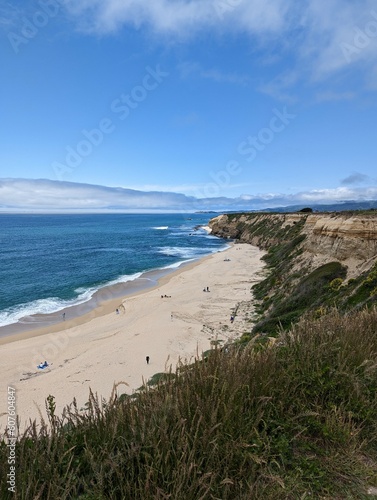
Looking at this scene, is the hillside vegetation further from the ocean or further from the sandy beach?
the ocean

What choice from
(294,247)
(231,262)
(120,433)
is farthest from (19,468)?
(231,262)

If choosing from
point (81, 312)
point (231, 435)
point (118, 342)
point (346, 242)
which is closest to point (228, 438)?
point (231, 435)

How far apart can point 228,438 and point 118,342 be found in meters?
18.6

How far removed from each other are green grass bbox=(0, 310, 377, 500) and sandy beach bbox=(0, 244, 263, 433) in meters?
5.42

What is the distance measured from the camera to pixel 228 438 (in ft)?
9.45

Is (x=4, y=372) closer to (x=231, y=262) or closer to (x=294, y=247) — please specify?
(x=294, y=247)

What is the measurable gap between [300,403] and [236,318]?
776 inches

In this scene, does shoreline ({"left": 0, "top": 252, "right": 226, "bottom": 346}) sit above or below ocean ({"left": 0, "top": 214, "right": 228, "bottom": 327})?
below

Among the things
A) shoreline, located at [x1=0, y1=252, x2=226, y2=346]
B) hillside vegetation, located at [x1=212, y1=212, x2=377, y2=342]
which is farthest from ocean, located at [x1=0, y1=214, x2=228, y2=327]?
hillside vegetation, located at [x1=212, y1=212, x2=377, y2=342]

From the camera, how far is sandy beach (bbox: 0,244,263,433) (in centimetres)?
1468

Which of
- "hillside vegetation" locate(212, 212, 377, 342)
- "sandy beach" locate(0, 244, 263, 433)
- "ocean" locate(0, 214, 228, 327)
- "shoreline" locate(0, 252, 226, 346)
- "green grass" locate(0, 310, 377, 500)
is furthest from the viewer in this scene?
"ocean" locate(0, 214, 228, 327)

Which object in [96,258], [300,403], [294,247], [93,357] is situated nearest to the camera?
[300,403]

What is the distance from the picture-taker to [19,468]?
2471 mm

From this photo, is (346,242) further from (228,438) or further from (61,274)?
(61,274)
